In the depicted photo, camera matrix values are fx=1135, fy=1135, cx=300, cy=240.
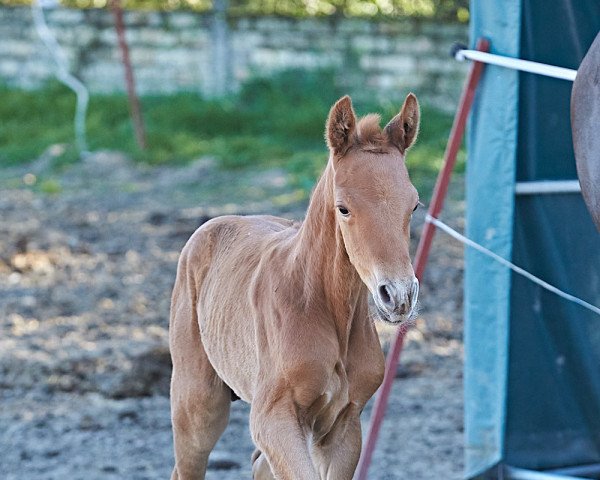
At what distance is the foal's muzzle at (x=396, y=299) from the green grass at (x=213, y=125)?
8074 millimetres

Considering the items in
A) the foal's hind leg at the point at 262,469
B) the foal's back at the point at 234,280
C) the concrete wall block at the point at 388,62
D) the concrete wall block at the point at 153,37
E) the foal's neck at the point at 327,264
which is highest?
the foal's neck at the point at 327,264

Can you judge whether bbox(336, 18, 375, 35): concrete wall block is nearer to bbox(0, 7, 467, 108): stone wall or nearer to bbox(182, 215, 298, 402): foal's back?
bbox(0, 7, 467, 108): stone wall

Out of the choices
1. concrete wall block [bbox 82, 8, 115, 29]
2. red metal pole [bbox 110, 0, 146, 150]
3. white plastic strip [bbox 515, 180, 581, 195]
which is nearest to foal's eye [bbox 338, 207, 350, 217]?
white plastic strip [bbox 515, 180, 581, 195]

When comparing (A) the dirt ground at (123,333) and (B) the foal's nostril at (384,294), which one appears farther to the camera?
(A) the dirt ground at (123,333)

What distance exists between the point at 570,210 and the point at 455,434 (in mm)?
1497

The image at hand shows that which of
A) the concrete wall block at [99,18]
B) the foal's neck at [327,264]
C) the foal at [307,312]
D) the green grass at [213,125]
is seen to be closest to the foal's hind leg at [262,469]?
the foal at [307,312]

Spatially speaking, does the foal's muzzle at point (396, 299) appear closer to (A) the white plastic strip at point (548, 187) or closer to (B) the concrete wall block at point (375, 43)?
(A) the white plastic strip at point (548, 187)

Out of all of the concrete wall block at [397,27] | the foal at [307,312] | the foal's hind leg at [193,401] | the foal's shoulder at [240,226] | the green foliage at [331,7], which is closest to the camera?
the foal at [307,312]

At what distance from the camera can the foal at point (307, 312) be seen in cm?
340

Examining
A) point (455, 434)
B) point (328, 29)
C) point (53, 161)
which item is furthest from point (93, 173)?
point (455, 434)

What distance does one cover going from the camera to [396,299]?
3.18 metres

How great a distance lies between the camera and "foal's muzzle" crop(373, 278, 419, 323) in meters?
3.16

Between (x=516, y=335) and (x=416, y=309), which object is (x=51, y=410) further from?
(x=416, y=309)

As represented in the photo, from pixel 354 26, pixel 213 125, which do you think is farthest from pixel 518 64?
pixel 354 26
